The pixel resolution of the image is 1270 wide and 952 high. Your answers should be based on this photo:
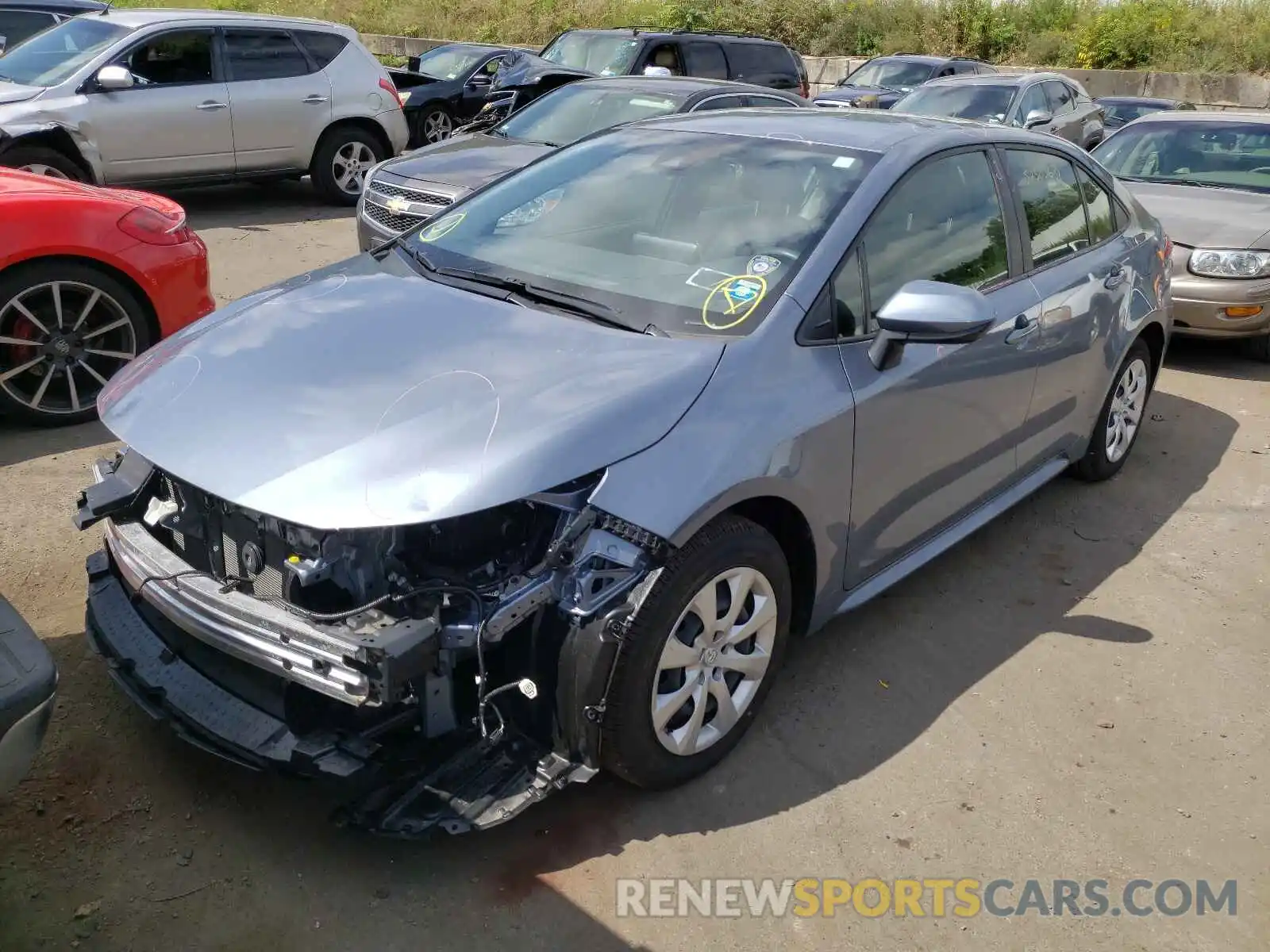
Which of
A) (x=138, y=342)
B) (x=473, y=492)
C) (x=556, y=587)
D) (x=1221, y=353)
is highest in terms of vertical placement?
(x=473, y=492)

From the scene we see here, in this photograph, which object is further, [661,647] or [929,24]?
[929,24]

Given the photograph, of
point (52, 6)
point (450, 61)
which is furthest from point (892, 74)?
point (52, 6)

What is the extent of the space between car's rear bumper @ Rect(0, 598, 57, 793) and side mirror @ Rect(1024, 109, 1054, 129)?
1065 centimetres

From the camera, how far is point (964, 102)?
12.6m

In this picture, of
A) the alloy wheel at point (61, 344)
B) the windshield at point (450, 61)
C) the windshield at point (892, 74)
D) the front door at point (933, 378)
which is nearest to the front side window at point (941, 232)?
the front door at point (933, 378)

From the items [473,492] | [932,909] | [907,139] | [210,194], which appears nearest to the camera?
[473,492]

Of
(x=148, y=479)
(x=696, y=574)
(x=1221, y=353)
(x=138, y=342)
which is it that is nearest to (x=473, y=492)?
(x=696, y=574)

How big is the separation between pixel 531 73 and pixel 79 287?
24.8 feet

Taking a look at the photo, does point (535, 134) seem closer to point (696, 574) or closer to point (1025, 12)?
point (696, 574)

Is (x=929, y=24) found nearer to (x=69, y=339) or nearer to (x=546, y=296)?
(x=69, y=339)

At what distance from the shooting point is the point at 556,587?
8.75 feet

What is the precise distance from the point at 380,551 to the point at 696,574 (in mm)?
789

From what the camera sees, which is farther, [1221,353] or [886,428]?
[1221,353]

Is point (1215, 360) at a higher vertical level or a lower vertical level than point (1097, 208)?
lower
